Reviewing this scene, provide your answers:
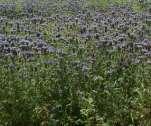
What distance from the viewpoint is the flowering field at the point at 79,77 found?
10016 mm

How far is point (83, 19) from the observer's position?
17547 millimetres

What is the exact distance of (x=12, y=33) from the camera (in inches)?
613

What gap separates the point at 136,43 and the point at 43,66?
2236 mm

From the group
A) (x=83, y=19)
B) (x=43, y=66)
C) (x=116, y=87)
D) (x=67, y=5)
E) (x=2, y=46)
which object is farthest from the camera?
(x=67, y=5)

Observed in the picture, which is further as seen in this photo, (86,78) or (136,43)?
(136,43)

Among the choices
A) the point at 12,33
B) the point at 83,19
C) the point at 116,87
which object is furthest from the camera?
the point at 83,19

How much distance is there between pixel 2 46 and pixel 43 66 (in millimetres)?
1318

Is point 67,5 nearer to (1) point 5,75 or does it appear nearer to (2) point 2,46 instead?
(2) point 2,46

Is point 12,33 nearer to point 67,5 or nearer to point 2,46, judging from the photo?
point 2,46

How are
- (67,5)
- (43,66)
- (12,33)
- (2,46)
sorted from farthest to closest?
1. (67,5)
2. (12,33)
3. (2,46)
4. (43,66)

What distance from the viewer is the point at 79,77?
35.6 ft

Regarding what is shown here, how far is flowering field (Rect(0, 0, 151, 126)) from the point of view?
1002 cm

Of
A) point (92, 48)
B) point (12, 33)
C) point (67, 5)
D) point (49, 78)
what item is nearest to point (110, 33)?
point (92, 48)

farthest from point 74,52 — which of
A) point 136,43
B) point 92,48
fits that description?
point 136,43
